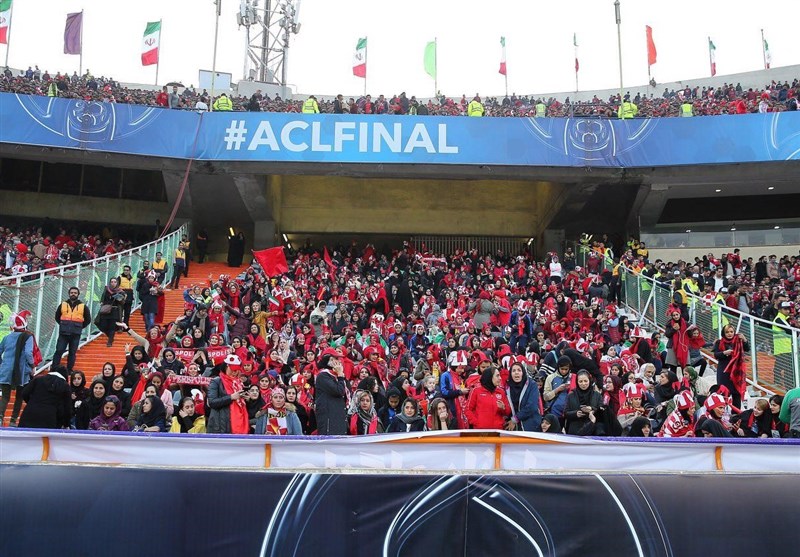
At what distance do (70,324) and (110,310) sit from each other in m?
2.38

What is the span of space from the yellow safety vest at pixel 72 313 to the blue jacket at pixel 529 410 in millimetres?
7182

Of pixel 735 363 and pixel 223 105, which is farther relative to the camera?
pixel 223 105

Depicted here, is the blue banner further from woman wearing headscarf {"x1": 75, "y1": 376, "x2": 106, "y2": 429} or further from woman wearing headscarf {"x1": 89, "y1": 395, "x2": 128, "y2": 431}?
woman wearing headscarf {"x1": 89, "y1": 395, "x2": 128, "y2": 431}

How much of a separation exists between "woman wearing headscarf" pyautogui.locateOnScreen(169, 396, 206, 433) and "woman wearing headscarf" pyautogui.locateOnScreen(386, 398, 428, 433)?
211cm

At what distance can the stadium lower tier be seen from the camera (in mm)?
4551

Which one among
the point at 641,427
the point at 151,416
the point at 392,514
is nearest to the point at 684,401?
the point at 641,427

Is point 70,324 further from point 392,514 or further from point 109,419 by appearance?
point 392,514

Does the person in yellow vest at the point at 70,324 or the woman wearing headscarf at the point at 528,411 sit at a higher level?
the person in yellow vest at the point at 70,324

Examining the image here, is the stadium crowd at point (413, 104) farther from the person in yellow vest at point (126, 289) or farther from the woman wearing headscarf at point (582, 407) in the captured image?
the woman wearing headscarf at point (582, 407)

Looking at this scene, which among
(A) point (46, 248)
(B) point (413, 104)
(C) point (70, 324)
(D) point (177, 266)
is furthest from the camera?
(B) point (413, 104)

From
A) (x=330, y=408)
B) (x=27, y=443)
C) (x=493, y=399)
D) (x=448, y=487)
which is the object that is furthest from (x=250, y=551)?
(x=493, y=399)

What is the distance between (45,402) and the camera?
8.17 meters

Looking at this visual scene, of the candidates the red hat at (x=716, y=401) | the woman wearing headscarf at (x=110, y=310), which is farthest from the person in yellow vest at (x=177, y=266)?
the red hat at (x=716, y=401)

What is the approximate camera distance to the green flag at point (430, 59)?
38250 millimetres
